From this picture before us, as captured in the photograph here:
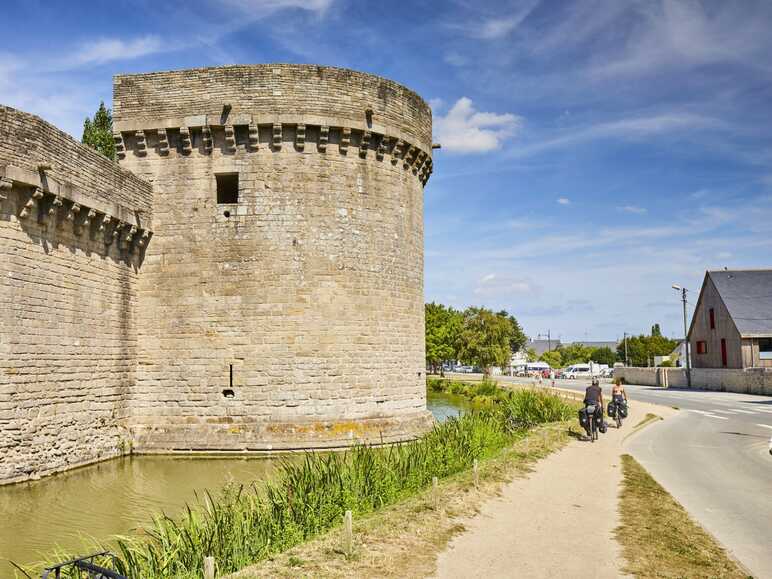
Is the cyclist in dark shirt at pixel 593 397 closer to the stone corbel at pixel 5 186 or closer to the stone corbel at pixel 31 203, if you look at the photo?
the stone corbel at pixel 31 203

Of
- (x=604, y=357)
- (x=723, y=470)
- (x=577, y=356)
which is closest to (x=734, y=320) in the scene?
(x=723, y=470)

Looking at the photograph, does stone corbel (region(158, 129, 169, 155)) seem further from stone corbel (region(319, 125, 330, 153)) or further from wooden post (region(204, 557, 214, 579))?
wooden post (region(204, 557, 214, 579))

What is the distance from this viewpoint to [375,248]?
16734 mm

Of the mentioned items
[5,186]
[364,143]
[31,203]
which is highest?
[364,143]

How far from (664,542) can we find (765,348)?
37.5 meters

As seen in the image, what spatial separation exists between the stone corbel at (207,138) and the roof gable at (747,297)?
34.2 metres

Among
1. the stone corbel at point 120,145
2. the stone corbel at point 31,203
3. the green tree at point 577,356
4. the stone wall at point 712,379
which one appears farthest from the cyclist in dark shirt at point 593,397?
the green tree at point 577,356

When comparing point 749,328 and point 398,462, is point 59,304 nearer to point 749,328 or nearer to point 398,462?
point 398,462

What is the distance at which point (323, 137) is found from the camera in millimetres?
16156

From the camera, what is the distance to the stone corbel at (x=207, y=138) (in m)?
15.9

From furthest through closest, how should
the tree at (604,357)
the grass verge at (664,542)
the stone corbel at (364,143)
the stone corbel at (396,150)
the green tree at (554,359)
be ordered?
the green tree at (554,359) → the tree at (604,357) → the stone corbel at (396,150) → the stone corbel at (364,143) → the grass verge at (664,542)

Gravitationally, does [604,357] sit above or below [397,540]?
above

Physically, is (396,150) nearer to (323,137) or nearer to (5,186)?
(323,137)

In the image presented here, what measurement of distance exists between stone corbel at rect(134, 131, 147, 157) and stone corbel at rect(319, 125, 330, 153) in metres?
4.46
